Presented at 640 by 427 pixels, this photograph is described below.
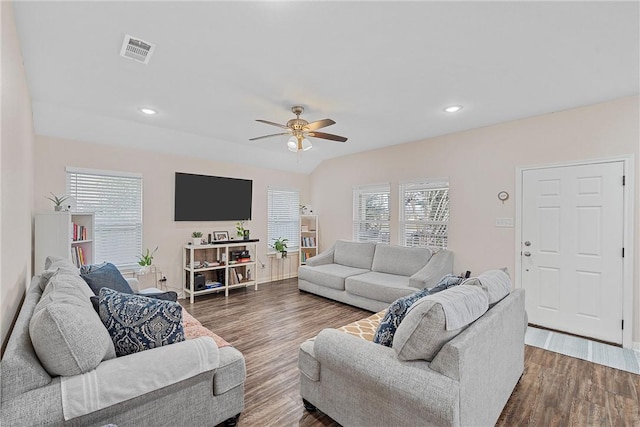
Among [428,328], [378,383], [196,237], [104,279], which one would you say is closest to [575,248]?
[428,328]

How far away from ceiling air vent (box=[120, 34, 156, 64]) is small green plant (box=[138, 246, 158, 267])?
114 inches

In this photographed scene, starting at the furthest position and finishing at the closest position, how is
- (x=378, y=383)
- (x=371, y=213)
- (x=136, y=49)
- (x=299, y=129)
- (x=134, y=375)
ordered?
1. (x=371, y=213)
2. (x=299, y=129)
3. (x=136, y=49)
4. (x=378, y=383)
5. (x=134, y=375)

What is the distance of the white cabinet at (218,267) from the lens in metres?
4.61

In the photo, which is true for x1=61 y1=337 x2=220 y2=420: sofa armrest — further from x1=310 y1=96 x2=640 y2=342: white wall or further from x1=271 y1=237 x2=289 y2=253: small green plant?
x1=271 y1=237 x2=289 y2=253: small green plant

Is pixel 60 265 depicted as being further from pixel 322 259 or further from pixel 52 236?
pixel 322 259

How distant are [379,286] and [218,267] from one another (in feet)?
8.74

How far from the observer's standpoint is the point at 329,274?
4.59 metres

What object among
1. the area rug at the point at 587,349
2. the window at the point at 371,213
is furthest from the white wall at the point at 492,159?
the area rug at the point at 587,349

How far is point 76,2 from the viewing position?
1.69 metres

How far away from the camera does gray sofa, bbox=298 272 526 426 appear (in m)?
1.37

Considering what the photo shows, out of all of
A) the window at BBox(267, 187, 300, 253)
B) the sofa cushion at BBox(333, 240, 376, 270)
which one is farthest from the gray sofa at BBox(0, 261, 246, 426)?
the window at BBox(267, 187, 300, 253)

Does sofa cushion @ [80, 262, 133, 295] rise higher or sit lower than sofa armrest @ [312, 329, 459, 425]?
higher

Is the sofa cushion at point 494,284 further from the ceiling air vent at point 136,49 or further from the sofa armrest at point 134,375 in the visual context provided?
the ceiling air vent at point 136,49

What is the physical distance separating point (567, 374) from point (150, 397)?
3222mm
